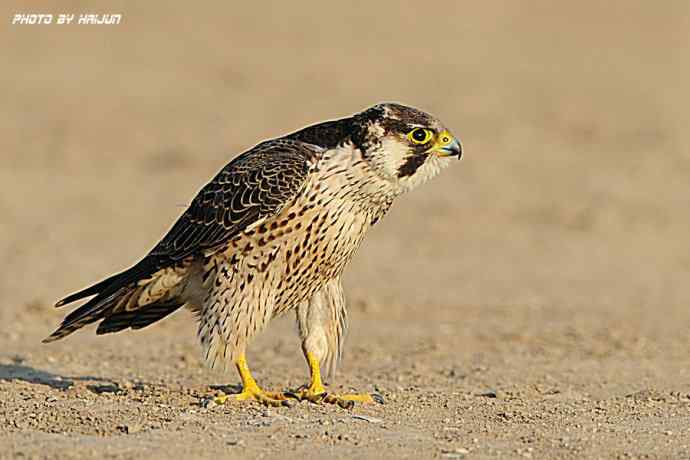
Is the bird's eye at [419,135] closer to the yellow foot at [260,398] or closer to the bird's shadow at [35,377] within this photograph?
the yellow foot at [260,398]

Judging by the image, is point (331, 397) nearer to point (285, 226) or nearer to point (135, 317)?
point (285, 226)

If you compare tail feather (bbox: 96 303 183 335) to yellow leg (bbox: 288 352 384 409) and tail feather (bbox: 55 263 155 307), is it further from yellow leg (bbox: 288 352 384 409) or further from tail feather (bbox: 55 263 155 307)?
yellow leg (bbox: 288 352 384 409)

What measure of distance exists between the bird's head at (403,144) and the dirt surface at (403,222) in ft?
4.24

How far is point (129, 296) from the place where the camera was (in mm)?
7871

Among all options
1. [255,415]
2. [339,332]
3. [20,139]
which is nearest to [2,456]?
[255,415]

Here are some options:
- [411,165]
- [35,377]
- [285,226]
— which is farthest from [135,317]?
[411,165]

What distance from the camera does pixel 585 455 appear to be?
20.3ft

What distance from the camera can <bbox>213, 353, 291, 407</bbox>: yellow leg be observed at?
7.38 meters

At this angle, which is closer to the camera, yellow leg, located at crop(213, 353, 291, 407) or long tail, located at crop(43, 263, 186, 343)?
yellow leg, located at crop(213, 353, 291, 407)

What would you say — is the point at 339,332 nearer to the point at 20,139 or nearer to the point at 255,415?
the point at 255,415

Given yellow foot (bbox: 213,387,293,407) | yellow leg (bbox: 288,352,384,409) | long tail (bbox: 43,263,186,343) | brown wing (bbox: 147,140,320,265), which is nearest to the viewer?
brown wing (bbox: 147,140,320,265)

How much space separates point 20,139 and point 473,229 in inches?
322

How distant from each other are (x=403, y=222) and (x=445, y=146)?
934 cm

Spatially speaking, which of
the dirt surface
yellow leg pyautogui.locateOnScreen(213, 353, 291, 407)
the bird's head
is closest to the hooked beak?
the bird's head
